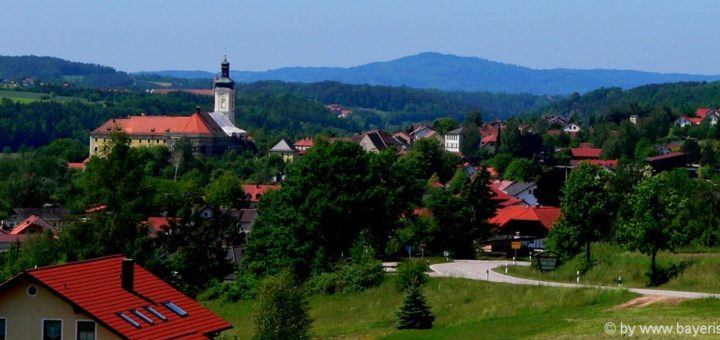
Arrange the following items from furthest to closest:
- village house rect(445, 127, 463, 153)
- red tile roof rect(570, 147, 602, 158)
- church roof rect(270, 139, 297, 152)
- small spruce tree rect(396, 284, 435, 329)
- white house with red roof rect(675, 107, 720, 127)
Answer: church roof rect(270, 139, 297, 152)
white house with red roof rect(675, 107, 720, 127)
village house rect(445, 127, 463, 153)
red tile roof rect(570, 147, 602, 158)
small spruce tree rect(396, 284, 435, 329)

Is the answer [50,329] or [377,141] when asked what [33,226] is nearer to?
[50,329]

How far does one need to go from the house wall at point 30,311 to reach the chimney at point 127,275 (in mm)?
1914

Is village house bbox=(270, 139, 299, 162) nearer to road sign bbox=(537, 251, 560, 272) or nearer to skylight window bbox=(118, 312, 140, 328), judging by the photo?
road sign bbox=(537, 251, 560, 272)

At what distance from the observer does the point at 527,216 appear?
66.1 metres

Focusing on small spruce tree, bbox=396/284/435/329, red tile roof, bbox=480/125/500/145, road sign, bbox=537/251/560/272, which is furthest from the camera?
red tile roof, bbox=480/125/500/145

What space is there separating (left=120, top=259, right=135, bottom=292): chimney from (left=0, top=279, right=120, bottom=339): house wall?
6.28ft

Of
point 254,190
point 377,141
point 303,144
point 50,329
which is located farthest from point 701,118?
point 50,329

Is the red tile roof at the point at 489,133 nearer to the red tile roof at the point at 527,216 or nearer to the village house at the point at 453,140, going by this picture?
the village house at the point at 453,140

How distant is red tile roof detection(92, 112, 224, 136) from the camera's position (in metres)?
178

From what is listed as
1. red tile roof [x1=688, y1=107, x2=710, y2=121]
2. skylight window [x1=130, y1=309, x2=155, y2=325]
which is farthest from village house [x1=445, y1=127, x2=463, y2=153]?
skylight window [x1=130, y1=309, x2=155, y2=325]

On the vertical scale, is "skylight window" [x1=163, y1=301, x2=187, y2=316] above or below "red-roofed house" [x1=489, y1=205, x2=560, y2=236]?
above

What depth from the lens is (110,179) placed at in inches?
2213

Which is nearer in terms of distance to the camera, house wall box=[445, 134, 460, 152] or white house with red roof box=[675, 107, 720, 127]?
house wall box=[445, 134, 460, 152]

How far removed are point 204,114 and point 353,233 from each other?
137014 millimetres
